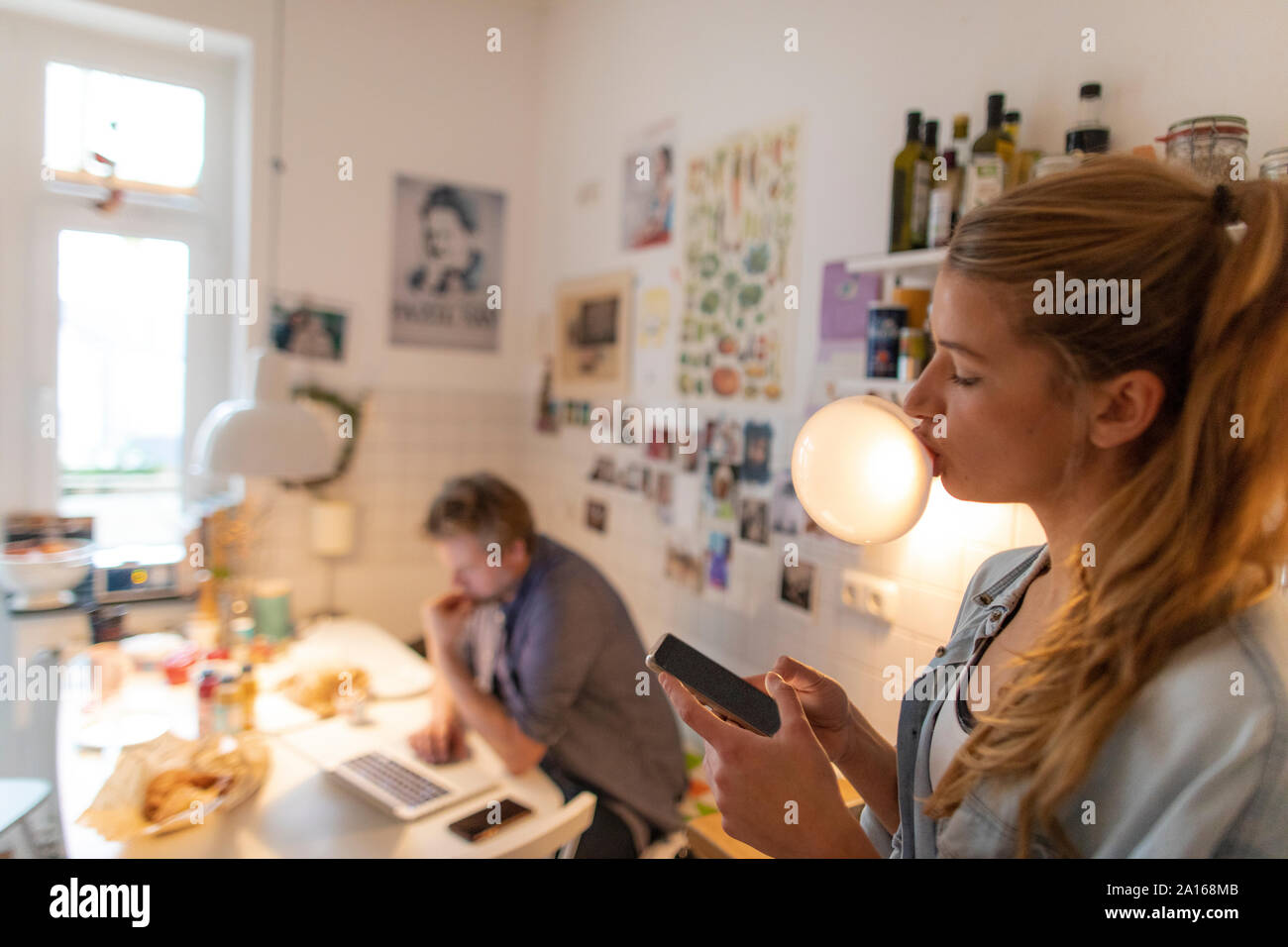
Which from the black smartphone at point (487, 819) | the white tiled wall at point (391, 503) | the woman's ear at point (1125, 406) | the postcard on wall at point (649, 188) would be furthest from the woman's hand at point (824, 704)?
the white tiled wall at point (391, 503)

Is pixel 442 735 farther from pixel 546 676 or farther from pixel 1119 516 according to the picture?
pixel 1119 516

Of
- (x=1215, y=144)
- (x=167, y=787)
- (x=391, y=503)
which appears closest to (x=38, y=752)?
(x=167, y=787)

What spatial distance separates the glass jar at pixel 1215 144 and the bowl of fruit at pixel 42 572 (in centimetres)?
232

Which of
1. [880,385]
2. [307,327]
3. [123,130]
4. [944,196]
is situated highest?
[123,130]

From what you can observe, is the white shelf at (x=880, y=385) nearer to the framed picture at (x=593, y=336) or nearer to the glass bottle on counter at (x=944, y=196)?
the glass bottle on counter at (x=944, y=196)

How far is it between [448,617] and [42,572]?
Answer: 990mm

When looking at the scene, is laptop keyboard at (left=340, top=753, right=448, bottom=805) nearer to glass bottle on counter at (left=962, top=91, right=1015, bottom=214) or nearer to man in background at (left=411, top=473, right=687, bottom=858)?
man in background at (left=411, top=473, right=687, bottom=858)

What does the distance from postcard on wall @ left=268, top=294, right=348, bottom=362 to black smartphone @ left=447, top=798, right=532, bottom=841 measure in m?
1.64

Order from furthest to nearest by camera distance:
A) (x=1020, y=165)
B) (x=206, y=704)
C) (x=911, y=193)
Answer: (x=206, y=704) < (x=911, y=193) < (x=1020, y=165)

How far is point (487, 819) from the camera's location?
49.6 inches

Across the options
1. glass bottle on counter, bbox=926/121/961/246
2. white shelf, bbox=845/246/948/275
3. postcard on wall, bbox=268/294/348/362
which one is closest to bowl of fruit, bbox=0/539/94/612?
postcard on wall, bbox=268/294/348/362

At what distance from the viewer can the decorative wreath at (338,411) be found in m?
2.43
